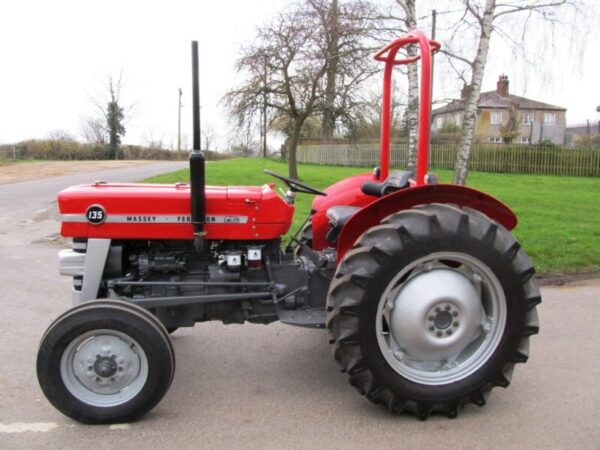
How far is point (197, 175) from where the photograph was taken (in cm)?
298

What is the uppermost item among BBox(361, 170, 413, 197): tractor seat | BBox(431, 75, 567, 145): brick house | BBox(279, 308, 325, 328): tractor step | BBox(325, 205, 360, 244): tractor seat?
BBox(431, 75, 567, 145): brick house

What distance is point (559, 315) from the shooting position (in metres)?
4.91

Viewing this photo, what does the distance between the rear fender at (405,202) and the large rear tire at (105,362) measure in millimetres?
1197

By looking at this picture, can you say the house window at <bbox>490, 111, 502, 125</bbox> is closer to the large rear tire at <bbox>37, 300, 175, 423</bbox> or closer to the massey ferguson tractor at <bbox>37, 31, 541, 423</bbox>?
the massey ferguson tractor at <bbox>37, 31, 541, 423</bbox>

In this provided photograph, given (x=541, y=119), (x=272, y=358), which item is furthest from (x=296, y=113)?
(x=541, y=119)

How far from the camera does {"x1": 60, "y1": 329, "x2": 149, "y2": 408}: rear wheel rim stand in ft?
9.62

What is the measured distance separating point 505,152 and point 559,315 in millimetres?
22754

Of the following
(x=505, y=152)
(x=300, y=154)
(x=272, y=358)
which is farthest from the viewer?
(x=300, y=154)

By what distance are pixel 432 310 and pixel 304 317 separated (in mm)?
801

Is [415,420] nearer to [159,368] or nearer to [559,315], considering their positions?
[159,368]

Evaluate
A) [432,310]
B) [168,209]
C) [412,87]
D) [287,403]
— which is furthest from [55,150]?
[432,310]

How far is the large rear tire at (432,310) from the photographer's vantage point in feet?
9.48

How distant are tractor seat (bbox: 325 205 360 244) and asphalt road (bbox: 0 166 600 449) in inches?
36.2

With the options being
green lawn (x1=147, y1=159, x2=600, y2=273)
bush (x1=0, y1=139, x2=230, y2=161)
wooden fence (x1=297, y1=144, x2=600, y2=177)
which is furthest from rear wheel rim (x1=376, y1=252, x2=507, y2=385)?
bush (x1=0, y1=139, x2=230, y2=161)
